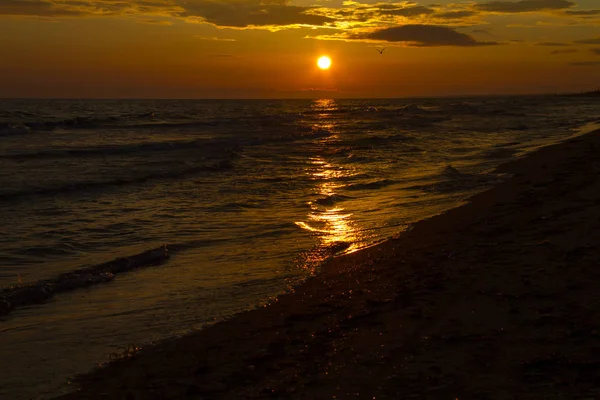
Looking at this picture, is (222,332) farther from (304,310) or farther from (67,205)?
(67,205)

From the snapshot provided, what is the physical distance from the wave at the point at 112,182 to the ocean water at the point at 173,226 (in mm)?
65

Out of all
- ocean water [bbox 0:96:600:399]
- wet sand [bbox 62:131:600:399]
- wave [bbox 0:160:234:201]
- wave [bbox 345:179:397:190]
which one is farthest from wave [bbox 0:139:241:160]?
wet sand [bbox 62:131:600:399]

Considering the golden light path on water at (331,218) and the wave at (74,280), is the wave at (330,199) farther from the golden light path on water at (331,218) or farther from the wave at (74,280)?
the wave at (74,280)

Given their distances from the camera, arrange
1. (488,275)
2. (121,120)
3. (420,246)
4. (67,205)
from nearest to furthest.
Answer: (488,275) < (420,246) < (67,205) < (121,120)

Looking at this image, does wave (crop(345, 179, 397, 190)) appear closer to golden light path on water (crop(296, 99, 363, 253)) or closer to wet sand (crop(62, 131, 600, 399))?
golden light path on water (crop(296, 99, 363, 253))

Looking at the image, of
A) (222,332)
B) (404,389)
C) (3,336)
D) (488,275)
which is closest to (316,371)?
(404,389)

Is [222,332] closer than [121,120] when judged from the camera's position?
Yes

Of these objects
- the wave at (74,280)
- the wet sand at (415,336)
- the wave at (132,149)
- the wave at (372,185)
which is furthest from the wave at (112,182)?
the wet sand at (415,336)

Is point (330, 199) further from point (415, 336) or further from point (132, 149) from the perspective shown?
point (132, 149)

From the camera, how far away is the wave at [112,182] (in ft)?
57.6

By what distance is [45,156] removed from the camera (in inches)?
1117

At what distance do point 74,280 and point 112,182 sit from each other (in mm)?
11511

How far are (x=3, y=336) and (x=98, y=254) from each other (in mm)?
3850

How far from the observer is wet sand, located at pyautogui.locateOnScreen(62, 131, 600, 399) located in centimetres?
477
